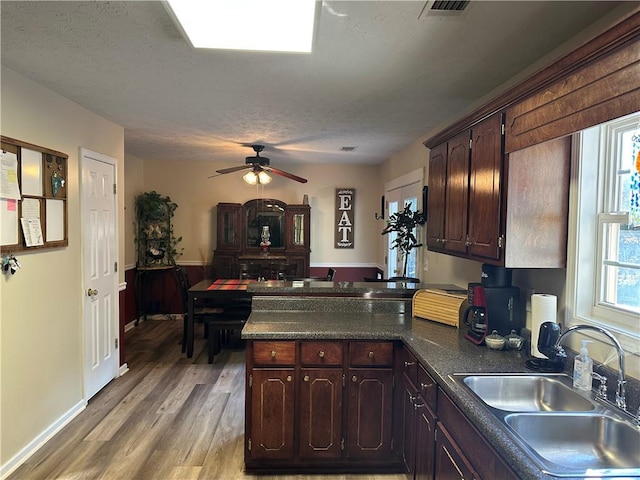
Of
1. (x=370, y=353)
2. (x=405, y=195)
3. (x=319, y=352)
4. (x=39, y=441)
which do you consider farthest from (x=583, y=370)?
(x=39, y=441)

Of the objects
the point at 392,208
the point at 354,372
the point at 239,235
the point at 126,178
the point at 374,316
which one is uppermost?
the point at 126,178

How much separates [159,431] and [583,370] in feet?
8.96

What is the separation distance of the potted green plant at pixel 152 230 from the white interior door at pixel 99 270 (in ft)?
6.48

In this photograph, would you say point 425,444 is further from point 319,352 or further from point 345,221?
point 345,221

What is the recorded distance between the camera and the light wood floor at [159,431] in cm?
236

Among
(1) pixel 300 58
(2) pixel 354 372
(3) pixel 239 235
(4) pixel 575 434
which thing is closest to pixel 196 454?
(2) pixel 354 372

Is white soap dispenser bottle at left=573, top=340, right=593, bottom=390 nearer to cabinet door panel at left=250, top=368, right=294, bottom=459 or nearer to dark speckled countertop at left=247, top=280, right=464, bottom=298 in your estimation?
dark speckled countertop at left=247, top=280, right=464, bottom=298

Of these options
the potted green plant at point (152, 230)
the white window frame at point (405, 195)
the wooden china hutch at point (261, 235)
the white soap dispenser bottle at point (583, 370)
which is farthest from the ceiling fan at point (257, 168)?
the white soap dispenser bottle at point (583, 370)

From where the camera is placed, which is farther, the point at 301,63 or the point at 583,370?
the point at 301,63

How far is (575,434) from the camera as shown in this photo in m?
1.40

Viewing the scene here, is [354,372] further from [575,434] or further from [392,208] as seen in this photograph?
[392,208]

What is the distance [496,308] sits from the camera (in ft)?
6.99

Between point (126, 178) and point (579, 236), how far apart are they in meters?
5.35

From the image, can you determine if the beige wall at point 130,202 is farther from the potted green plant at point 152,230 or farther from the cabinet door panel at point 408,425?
the cabinet door panel at point 408,425
